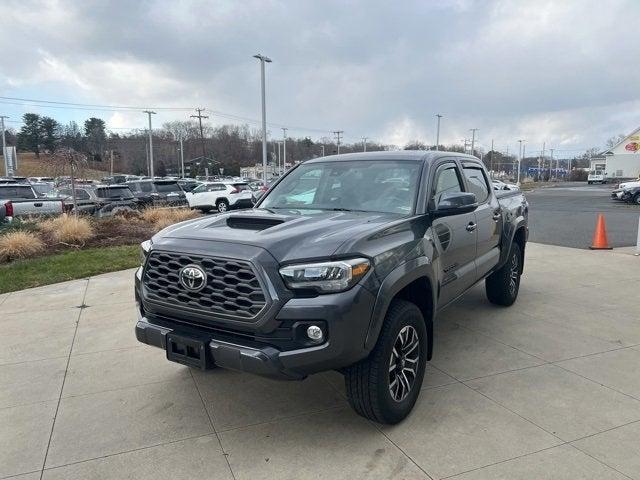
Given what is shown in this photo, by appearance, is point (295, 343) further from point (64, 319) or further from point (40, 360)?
point (64, 319)

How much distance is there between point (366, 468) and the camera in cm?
287

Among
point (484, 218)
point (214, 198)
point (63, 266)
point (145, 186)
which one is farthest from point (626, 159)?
point (63, 266)

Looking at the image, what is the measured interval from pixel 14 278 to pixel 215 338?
21.5 feet

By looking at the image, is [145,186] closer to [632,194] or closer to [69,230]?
[69,230]

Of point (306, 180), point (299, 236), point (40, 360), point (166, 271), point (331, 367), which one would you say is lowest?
point (40, 360)

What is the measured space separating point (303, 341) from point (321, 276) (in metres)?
0.38

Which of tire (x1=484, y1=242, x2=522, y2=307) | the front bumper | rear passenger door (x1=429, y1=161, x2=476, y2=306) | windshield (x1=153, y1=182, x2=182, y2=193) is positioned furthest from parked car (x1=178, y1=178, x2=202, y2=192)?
the front bumper

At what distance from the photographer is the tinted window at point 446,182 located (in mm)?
4094

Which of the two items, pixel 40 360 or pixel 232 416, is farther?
pixel 40 360

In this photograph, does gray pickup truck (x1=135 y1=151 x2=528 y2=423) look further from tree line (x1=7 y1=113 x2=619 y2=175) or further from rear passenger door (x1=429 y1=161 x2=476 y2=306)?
tree line (x1=7 y1=113 x2=619 y2=175)

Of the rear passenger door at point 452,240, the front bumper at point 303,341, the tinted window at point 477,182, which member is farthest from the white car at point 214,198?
the front bumper at point 303,341

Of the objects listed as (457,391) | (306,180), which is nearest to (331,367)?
(457,391)

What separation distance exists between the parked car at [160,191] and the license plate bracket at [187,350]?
18884 millimetres

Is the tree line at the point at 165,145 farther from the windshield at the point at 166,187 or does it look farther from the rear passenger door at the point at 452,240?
the rear passenger door at the point at 452,240
